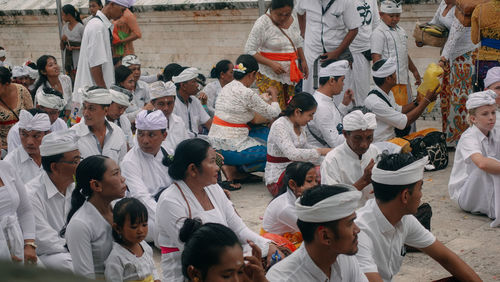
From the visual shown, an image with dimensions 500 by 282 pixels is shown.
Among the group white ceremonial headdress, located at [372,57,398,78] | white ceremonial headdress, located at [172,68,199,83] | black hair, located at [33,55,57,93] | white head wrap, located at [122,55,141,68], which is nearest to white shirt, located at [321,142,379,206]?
white ceremonial headdress, located at [372,57,398,78]

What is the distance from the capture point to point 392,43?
8414 millimetres

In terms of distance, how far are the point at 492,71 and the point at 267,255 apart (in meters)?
3.89

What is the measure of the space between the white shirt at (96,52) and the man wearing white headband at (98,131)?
1.27 metres

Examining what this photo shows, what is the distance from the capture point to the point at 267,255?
4.29 m

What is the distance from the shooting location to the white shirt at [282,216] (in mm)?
4820

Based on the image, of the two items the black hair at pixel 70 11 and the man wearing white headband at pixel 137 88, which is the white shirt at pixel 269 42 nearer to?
the man wearing white headband at pixel 137 88

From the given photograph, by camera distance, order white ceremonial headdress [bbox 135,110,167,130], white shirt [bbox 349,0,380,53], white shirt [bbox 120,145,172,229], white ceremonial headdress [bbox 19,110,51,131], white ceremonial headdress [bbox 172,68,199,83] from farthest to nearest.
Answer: white shirt [bbox 349,0,380,53] → white ceremonial headdress [bbox 172,68,199,83] → white ceremonial headdress [bbox 135,110,167,130] → white shirt [bbox 120,145,172,229] → white ceremonial headdress [bbox 19,110,51,131]

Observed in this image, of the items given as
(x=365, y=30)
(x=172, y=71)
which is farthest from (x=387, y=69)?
(x=172, y=71)

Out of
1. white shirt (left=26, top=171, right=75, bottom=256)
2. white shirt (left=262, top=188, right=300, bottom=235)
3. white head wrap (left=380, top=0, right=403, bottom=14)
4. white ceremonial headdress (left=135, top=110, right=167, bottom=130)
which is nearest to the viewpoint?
white shirt (left=26, top=171, right=75, bottom=256)

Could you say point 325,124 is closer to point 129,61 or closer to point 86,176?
point 129,61

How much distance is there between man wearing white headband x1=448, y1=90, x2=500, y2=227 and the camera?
6.12 metres

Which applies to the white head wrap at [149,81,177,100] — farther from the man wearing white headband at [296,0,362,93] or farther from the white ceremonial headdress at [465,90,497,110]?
the white ceremonial headdress at [465,90,497,110]

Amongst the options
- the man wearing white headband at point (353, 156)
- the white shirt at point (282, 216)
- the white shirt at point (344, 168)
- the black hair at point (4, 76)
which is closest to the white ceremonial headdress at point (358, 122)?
the man wearing white headband at point (353, 156)

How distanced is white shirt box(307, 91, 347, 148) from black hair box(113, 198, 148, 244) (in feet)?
11.5
